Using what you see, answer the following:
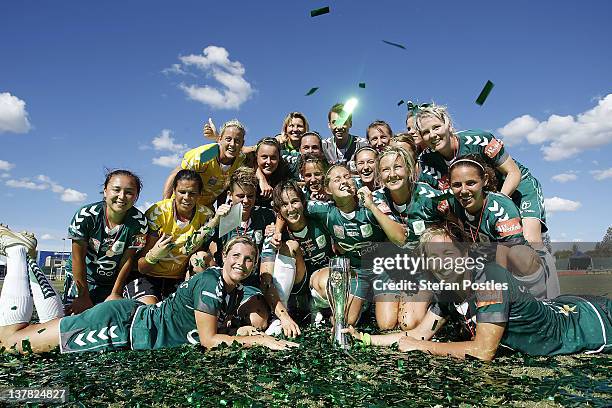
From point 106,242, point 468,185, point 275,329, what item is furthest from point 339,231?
point 106,242

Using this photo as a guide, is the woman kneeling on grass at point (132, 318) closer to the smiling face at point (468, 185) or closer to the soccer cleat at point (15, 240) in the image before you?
the soccer cleat at point (15, 240)

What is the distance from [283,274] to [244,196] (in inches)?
50.0

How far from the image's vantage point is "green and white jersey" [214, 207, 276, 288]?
6.10 metres

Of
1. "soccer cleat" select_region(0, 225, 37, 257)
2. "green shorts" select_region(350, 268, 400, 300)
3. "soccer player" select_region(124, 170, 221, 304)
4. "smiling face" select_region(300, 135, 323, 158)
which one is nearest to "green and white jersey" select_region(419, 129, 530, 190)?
"green shorts" select_region(350, 268, 400, 300)

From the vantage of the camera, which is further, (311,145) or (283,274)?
(311,145)

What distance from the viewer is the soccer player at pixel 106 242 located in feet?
Answer: 19.1

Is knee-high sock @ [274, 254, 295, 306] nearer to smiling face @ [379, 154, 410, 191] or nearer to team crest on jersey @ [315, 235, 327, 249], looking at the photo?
team crest on jersey @ [315, 235, 327, 249]

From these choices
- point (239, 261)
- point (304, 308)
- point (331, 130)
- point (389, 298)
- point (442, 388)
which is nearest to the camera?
point (442, 388)

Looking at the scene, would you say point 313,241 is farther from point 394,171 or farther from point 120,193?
point 120,193

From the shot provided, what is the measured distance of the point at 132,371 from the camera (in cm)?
372

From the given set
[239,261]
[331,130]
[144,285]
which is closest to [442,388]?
[239,261]

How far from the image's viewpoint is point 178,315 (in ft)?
15.3

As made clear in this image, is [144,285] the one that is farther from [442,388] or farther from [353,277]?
[442,388]

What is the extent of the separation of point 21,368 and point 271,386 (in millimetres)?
2358
